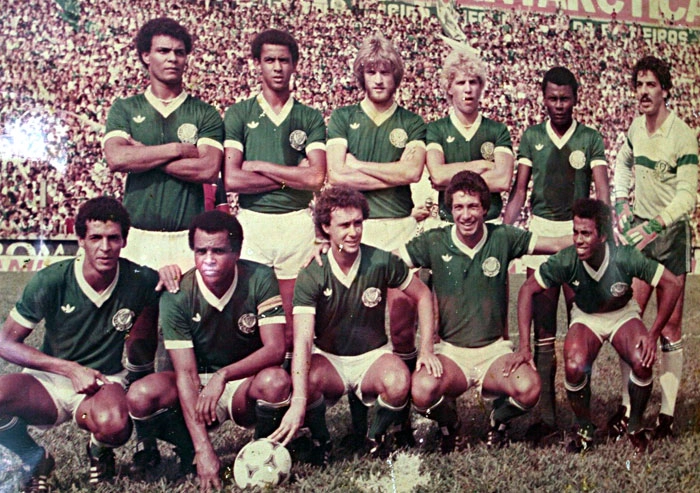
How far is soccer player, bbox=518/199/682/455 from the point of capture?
11.0 ft

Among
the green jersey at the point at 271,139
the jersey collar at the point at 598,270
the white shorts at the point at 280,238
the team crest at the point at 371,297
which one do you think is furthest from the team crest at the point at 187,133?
the jersey collar at the point at 598,270

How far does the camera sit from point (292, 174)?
311cm

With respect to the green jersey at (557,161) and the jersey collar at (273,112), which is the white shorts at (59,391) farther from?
the green jersey at (557,161)

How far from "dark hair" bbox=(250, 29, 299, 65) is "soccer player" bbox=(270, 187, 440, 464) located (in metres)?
0.66

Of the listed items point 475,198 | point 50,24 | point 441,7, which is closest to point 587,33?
point 441,7

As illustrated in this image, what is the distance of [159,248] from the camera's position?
3.02 metres

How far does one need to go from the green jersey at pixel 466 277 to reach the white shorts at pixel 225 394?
949 millimetres

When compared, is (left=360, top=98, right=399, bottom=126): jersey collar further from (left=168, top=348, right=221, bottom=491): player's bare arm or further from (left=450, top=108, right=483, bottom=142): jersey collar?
(left=168, top=348, right=221, bottom=491): player's bare arm

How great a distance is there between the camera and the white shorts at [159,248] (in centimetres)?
300

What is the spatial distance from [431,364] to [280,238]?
34.2 inches

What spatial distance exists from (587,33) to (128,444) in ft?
9.54

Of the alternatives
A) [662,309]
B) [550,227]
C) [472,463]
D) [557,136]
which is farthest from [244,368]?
[662,309]

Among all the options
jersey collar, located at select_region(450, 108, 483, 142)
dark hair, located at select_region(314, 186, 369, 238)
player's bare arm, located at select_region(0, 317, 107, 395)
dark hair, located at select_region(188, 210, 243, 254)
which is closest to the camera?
player's bare arm, located at select_region(0, 317, 107, 395)

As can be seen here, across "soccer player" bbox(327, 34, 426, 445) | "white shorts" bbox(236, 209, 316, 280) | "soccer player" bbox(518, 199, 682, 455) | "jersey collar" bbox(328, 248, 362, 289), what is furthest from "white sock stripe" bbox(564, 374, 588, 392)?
"white shorts" bbox(236, 209, 316, 280)
